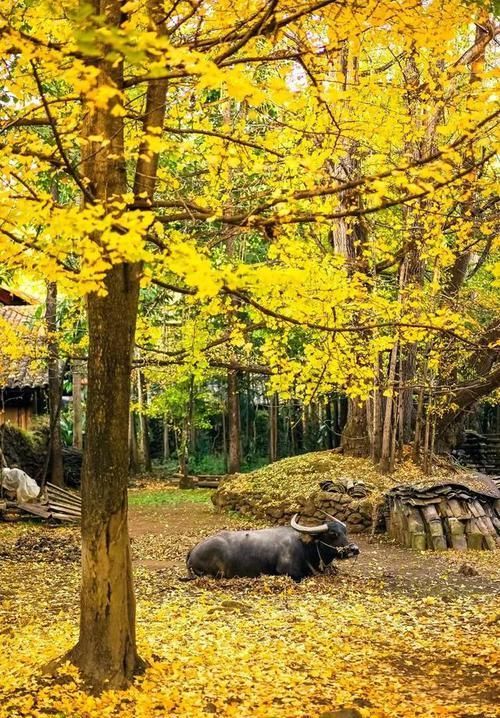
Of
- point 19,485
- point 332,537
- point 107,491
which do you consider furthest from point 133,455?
point 107,491

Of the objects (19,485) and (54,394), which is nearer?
(19,485)

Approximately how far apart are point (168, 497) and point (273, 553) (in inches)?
547

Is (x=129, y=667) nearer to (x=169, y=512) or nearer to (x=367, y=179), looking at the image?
(x=367, y=179)

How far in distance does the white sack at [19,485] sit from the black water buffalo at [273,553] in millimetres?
8120

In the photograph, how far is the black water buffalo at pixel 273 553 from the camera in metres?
10.5

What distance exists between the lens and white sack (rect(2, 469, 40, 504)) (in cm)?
1761

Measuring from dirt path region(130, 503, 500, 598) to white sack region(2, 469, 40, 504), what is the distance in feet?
8.63

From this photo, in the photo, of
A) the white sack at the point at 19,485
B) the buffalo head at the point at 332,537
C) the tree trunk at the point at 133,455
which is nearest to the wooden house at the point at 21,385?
the white sack at the point at 19,485

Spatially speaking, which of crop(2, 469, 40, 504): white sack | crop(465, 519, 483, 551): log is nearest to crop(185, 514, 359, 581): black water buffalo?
crop(465, 519, 483, 551): log

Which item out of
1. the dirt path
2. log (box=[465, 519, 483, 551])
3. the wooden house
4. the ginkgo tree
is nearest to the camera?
the ginkgo tree

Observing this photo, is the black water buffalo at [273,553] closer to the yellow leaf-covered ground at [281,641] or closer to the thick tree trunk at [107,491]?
the yellow leaf-covered ground at [281,641]

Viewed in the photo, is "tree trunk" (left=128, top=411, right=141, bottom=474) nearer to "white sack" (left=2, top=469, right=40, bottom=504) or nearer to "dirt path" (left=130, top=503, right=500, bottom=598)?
"white sack" (left=2, top=469, right=40, bottom=504)

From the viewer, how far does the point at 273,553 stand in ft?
34.8

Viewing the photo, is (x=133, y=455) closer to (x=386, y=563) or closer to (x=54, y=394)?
(x=54, y=394)
